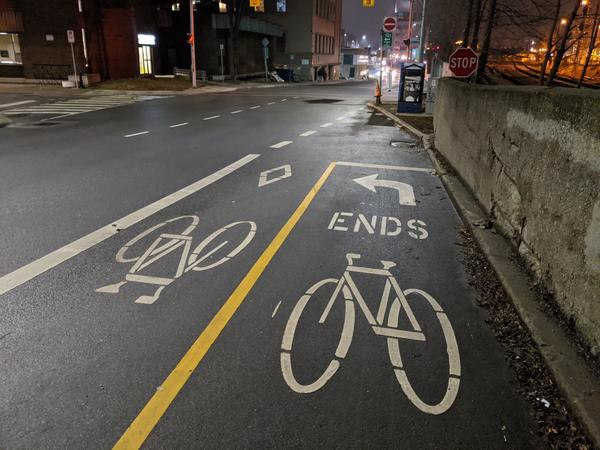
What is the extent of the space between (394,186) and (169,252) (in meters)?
4.99

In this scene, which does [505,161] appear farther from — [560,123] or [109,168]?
[109,168]

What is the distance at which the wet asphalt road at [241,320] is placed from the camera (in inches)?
119

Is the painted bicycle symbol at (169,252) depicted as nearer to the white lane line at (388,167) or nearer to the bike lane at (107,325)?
the bike lane at (107,325)

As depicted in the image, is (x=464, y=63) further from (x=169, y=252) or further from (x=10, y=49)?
(x=10, y=49)

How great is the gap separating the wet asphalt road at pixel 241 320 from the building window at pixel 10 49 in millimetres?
33110

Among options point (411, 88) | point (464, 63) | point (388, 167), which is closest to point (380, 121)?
point (411, 88)

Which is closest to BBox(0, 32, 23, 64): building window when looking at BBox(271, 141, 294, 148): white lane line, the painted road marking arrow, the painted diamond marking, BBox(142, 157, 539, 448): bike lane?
BBox(271, 141, 294, 148): white lane line

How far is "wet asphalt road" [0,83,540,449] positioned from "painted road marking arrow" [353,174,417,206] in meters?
0.08

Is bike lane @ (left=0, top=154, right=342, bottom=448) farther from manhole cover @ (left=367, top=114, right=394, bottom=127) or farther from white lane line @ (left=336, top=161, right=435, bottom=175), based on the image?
manhole cover @ (left=367, top=114, right=394, bottom=127)

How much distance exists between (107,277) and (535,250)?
446cm

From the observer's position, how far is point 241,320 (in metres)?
4.20

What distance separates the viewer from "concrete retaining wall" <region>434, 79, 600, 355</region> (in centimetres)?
368

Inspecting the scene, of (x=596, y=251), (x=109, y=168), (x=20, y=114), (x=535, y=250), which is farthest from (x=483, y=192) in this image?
(x=20, y=114)

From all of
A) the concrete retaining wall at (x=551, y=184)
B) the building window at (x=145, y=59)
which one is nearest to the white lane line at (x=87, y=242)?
the concrete retaining wall at (x=551, y=184)
